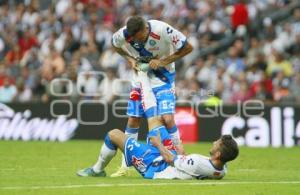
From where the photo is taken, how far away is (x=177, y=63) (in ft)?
89.3

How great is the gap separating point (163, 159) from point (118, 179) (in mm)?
876

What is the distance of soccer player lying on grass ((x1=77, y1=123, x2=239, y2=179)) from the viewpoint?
12.8 meters

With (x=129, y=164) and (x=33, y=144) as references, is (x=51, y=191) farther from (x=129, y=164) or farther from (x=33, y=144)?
(x=33, y=144)

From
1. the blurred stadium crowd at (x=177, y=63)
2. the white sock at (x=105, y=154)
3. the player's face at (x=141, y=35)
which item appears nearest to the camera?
the white sock at (x=105, y=154)

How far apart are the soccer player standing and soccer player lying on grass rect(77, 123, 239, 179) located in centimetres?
100

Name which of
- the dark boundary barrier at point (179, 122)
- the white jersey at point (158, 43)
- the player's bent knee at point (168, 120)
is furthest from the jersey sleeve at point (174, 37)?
the dark boundary barrier at point (179, 122)

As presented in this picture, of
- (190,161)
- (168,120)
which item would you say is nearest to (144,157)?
(190,161)

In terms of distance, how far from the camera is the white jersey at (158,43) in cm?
1471

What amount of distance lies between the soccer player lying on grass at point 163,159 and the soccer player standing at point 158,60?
39.4 inches

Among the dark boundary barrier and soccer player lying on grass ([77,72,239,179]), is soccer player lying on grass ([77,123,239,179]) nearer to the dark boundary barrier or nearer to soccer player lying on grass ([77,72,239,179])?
soccer player lying on grass ([77,72,239,179])

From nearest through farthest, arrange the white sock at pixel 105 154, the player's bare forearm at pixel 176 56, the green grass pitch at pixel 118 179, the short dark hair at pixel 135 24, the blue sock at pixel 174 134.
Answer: the green grass pitch at pixel 118 179
the white sock at pixel 105 154
the short dark hair at pixel 135 24
the player's bare forearm at pixel 176 56
the blue sock at pixel 174 134

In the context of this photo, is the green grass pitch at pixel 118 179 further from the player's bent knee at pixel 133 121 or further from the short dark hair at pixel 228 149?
the player's bent knee at pixel 133 121

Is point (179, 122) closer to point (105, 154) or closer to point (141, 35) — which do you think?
point (141, 35)

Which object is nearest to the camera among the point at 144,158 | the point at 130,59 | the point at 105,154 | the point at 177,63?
the point at 144,158
